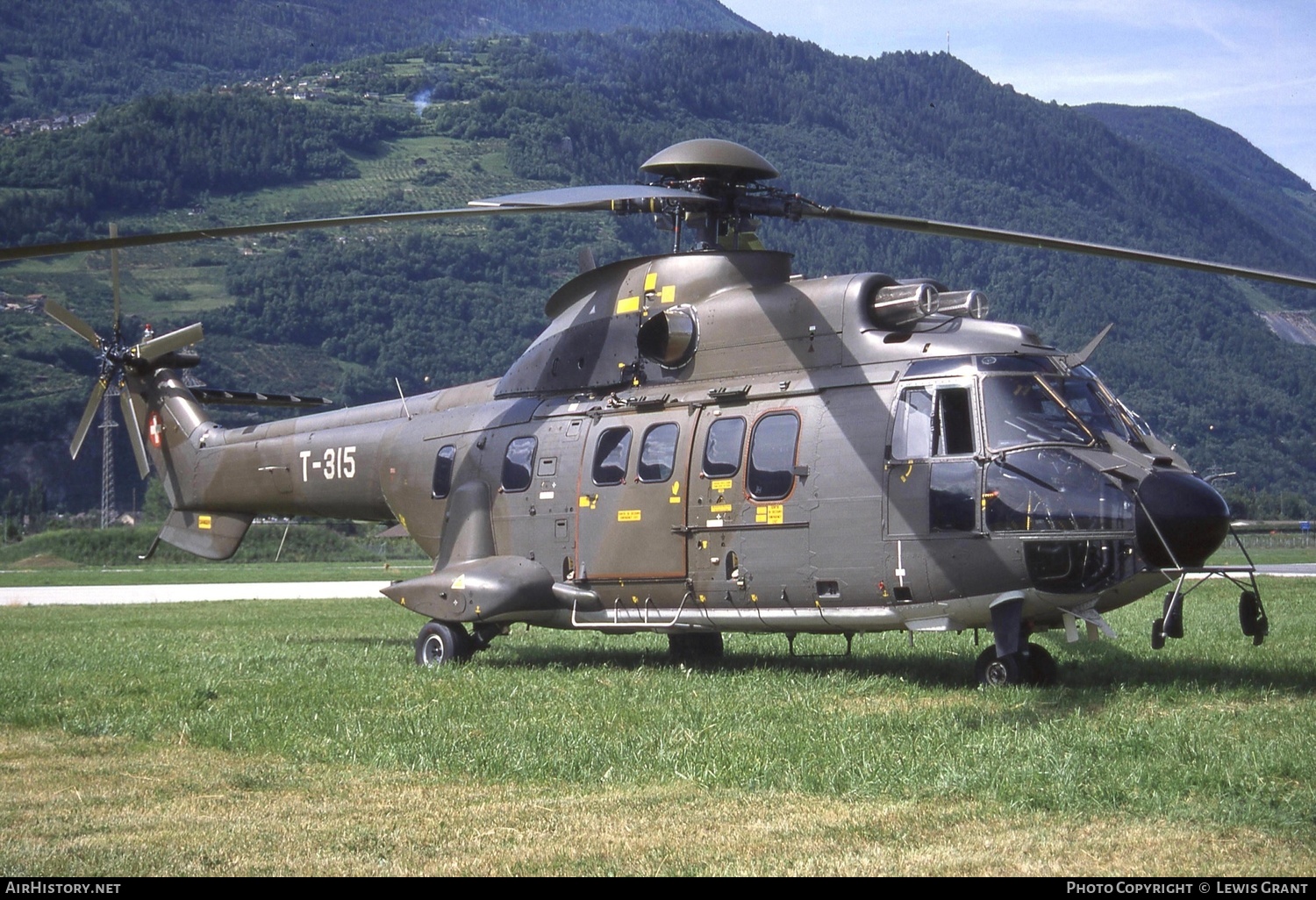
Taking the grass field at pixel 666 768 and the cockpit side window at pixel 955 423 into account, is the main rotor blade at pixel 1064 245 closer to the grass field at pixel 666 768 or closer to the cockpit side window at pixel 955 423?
the cockpit side window at pixel 955 423

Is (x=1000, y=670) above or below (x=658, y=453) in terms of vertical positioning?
below

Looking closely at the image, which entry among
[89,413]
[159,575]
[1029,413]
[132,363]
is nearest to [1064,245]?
[1029,413]

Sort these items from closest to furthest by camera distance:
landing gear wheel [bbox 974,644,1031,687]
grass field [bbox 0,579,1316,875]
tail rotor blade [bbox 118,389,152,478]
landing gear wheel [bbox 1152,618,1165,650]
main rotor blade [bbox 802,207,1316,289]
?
grass field [bbox 0,579,1316,875]
landing gear wheel [bbox 1152,618,1165,650]
main rotor blade [bbox 802,207,1316,289]
landing gear wheel [bbox 974,644,1031,687]
tail rotor blade [bbox 118,389,152,478]

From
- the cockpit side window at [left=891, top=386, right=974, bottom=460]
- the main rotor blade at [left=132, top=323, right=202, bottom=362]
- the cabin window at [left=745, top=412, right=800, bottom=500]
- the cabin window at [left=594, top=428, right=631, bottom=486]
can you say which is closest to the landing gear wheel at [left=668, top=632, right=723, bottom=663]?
the cabin window at [left=594, top=428, right=631, bottom=486]

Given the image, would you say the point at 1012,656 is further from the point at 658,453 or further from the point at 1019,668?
the point at 658,453

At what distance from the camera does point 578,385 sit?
14.5 m

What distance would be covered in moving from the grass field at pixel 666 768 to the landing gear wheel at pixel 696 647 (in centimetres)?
43

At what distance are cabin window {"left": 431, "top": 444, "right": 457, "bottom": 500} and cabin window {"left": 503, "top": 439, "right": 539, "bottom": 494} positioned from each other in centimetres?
96

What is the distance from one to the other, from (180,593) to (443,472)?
21.1 meters

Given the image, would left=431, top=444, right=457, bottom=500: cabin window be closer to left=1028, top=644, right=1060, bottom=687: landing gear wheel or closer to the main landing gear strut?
the main landing gear strut

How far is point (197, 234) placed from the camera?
11898mm

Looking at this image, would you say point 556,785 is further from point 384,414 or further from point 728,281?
point 384,414

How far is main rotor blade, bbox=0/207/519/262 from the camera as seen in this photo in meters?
10.2

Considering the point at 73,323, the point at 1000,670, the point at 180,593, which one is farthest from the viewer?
the point at 180,593
